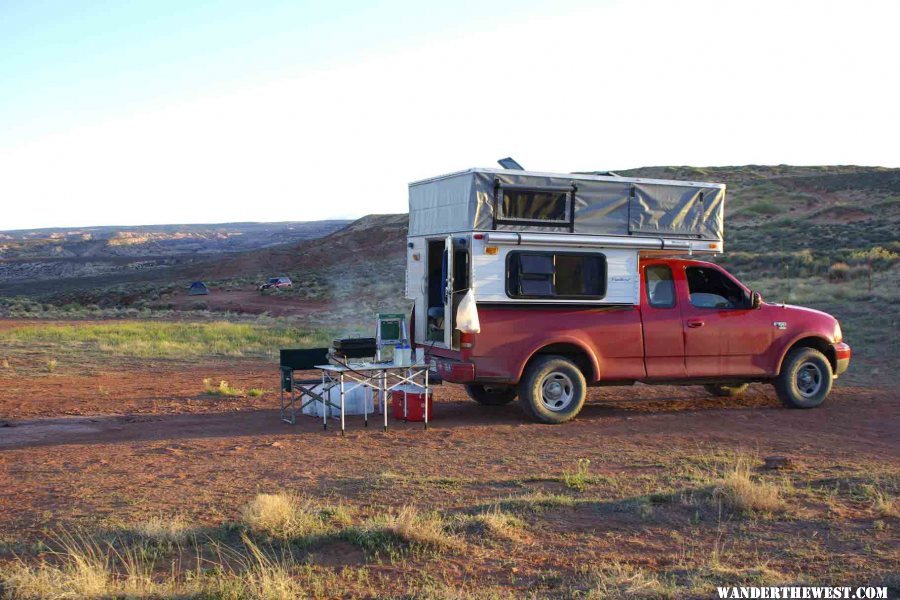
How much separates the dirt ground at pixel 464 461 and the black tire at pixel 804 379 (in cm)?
20

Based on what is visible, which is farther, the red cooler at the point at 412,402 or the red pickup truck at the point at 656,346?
the red cooler at the point at 412,402

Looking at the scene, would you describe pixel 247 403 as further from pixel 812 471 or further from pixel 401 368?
pixel 812 471

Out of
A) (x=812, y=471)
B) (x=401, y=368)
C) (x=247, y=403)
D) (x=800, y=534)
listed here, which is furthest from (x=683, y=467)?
(x=247, y=403)

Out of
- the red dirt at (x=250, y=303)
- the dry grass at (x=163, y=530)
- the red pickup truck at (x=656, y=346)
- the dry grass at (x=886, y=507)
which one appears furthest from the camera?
the red dirt at (x=250, y=303)

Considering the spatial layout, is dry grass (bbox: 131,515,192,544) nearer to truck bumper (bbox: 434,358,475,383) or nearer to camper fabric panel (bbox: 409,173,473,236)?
truck bumper (bbox: 434,358,475,383)

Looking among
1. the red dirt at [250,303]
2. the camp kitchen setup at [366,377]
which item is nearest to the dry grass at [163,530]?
the camp kitchen setup at [366,377]

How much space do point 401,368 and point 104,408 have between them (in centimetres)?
477

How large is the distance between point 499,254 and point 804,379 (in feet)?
16.2

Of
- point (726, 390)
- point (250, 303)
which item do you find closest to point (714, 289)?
point (726, 390)

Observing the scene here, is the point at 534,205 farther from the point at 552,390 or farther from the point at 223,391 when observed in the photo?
the point at 223,391

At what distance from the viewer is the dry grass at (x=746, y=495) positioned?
21.5 ft

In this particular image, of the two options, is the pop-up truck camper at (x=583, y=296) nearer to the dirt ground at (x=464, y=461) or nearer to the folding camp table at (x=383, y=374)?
the folding camp table at (x=383, y=374)

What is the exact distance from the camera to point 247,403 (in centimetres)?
1262

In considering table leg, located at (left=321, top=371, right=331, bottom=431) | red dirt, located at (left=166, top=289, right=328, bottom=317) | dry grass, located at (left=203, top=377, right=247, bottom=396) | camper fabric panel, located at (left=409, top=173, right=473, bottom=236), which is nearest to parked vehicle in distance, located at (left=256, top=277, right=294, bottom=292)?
red dirt, located at (left=166, top=289, right=328, bottom=317)
